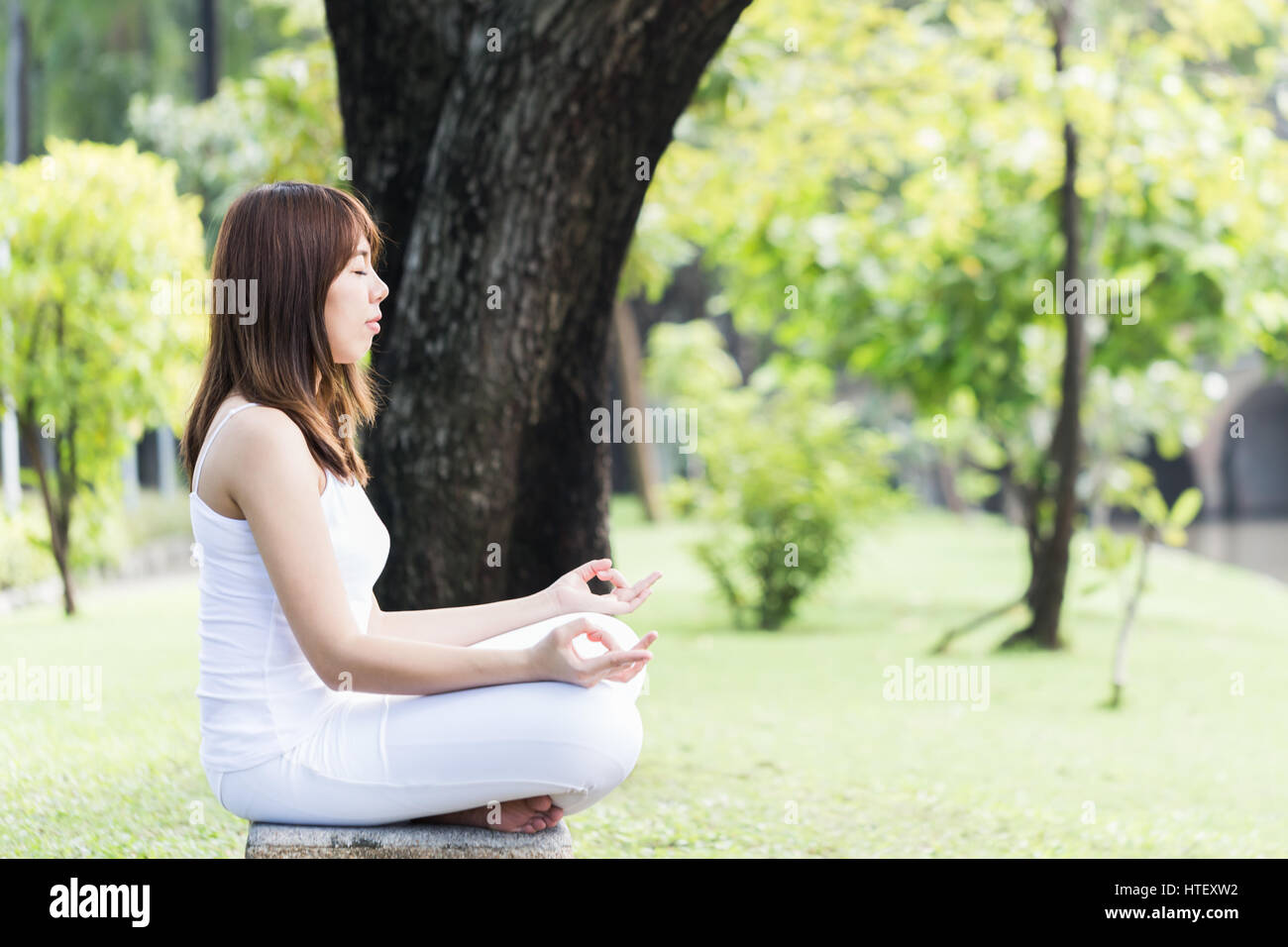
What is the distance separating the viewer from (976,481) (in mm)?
18578

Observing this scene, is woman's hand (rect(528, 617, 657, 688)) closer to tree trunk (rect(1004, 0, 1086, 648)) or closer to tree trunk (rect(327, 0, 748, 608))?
tree trunk (rect(327, 0, 748, 608))

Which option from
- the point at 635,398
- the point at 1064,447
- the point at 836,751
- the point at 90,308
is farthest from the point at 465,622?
the point at 635,398

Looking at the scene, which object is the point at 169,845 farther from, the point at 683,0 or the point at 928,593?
the point at 928,593

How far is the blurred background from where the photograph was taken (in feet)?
13.5

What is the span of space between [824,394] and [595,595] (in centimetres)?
879

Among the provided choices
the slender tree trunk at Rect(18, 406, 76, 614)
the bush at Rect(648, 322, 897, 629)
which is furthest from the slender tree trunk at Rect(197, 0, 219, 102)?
the bush at Rect(648, 322, 897, 629)

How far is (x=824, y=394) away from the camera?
11.1 metres

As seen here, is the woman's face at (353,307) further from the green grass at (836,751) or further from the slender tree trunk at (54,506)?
the slender tree trunk at (54,506)

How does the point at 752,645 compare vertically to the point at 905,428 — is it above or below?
below

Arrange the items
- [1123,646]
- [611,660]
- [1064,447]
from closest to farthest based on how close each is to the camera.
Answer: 1. [611,660]
2. [1123,646]
3. [1064,447]

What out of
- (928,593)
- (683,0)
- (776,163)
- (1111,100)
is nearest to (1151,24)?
(1111,100)

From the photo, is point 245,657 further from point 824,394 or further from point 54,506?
point 824,394

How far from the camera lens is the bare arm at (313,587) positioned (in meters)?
2.05

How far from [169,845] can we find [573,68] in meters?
2.57
